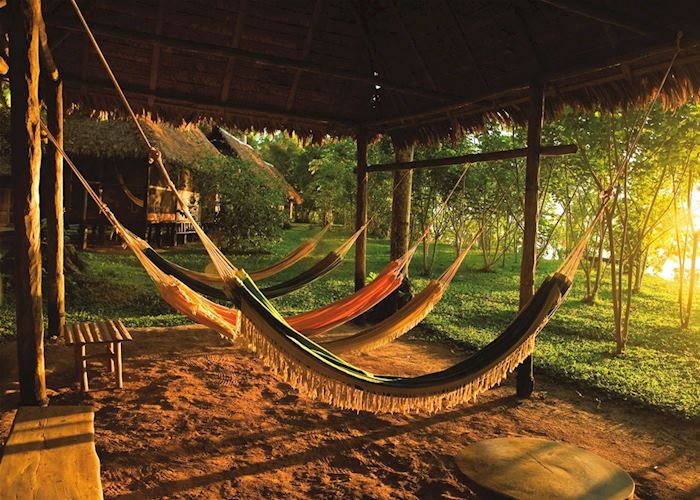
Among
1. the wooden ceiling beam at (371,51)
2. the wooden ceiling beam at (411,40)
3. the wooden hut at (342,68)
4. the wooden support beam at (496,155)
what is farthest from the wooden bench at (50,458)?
the wooden ceiling beam at (411,40)

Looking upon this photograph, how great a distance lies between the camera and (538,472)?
153 cm

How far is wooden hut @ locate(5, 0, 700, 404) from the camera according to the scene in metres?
2.10

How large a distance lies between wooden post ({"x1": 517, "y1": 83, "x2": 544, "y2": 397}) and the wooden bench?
2.14 m

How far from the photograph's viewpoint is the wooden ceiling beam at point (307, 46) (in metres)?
3.46

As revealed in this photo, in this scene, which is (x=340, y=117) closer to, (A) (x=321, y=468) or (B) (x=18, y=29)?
(B) (x=18, y=29)

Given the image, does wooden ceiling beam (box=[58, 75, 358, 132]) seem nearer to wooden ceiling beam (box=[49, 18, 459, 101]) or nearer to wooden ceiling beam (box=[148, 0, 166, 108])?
wooden ceiling beam (box=[148, 0, 166, 108])

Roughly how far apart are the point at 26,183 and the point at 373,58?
2613 millimetres

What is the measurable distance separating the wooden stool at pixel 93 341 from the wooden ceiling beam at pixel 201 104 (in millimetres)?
1759

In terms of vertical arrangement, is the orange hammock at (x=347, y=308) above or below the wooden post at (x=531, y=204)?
below

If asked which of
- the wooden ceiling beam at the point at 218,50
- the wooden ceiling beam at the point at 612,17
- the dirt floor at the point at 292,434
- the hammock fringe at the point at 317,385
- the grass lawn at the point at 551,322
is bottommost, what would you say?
the dirt floor at the point at 292,434

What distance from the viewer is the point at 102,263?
21.6 feet

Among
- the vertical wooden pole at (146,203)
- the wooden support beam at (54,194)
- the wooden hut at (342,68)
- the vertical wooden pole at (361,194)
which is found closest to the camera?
the wooden hut at (342,68)

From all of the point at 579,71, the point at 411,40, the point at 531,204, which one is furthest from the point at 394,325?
the point at 411,40

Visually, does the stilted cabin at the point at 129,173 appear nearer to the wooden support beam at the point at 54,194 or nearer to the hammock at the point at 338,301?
the wooden support beam at the point at 54,194
